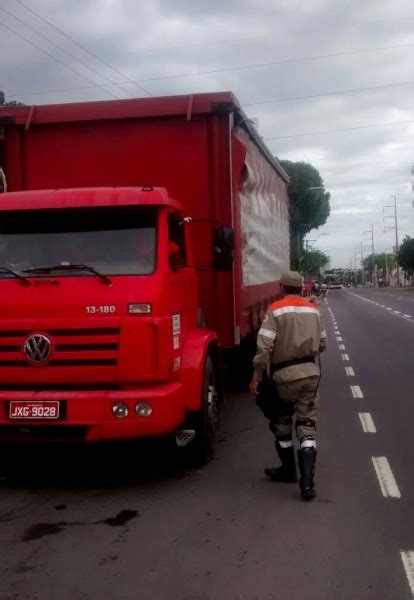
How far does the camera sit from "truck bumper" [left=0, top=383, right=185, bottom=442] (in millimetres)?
5906

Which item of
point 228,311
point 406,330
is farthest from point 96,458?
point 406,330

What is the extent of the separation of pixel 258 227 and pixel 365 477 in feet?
15.5

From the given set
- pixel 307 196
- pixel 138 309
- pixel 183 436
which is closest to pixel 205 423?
pixel 183 436

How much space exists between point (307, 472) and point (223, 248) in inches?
92.8

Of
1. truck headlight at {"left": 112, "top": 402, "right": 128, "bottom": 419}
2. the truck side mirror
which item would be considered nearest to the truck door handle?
truck headlight at {"left": 112, "top": 402, "right": 128, "bottom": 419}

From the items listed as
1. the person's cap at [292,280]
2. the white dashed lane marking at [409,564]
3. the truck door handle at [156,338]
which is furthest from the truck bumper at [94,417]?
the white dashed lane marking at [409,564]

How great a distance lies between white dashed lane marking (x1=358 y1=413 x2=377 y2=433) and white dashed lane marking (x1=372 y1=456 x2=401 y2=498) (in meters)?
1.32

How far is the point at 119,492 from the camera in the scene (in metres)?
6.30

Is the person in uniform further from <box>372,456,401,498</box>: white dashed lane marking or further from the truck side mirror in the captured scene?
the truck side mirror

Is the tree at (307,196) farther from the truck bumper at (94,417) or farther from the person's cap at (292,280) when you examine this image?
the truck bumper at (94,417)

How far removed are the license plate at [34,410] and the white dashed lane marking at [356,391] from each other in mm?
6156

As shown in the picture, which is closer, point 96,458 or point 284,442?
point 284,442

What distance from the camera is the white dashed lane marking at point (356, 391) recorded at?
36.8ft

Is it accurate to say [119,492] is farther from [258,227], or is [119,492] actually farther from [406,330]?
[406,330]
